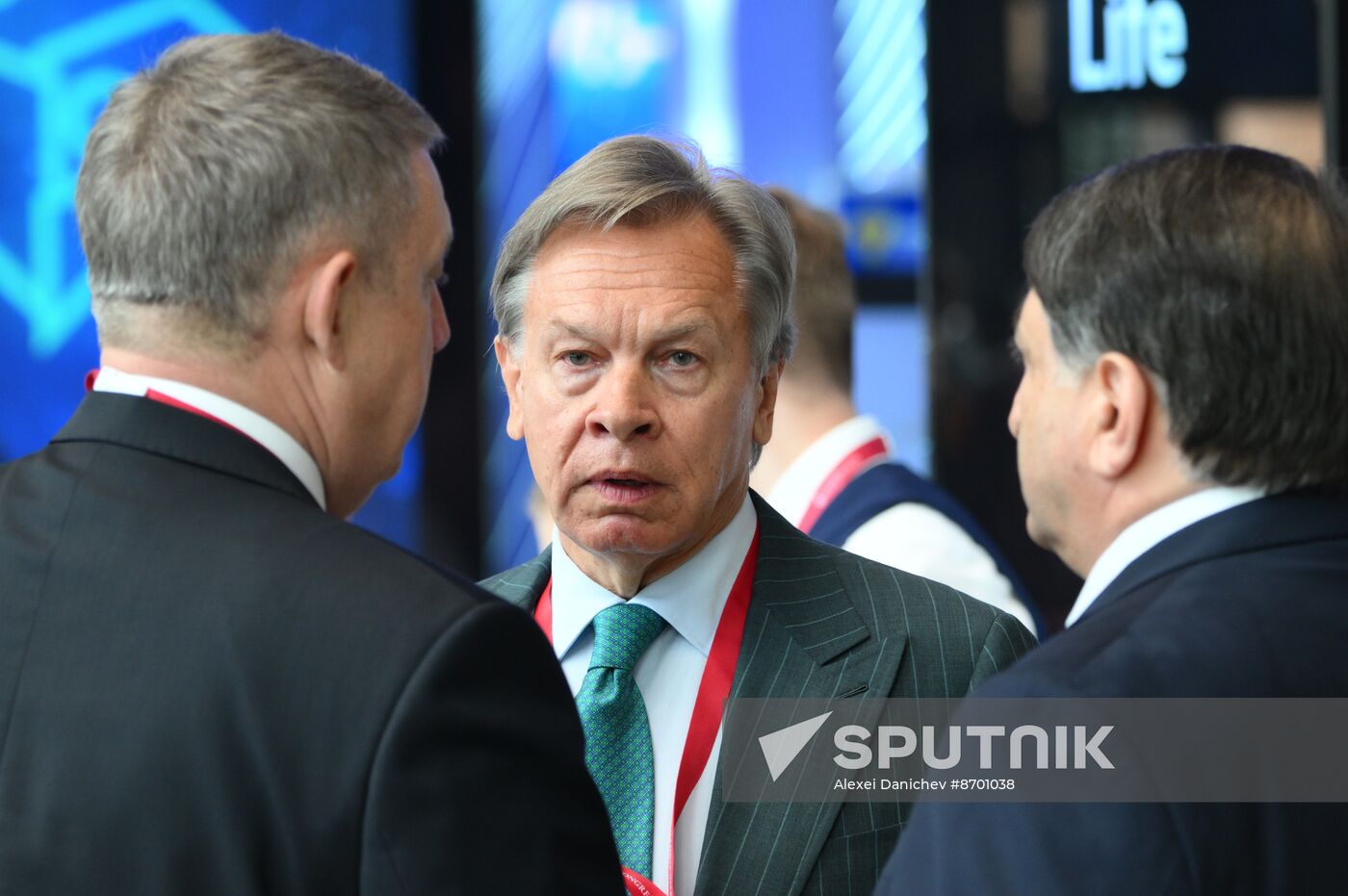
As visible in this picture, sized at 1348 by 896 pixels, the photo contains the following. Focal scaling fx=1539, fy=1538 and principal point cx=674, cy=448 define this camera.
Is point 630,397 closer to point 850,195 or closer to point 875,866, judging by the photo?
point 875,866

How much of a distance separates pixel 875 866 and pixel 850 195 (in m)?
3.11

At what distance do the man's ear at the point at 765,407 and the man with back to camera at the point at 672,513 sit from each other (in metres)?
0.02

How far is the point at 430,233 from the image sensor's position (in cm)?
161

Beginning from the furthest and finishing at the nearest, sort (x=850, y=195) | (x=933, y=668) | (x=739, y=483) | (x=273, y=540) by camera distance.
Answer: (x=850, y=195)
(x=739, y=483)
(x=933, y=668)
(x=273, y=540)

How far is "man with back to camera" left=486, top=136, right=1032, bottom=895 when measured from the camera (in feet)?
6.66

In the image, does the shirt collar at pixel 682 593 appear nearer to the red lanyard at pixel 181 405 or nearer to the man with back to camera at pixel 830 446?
the red lanyard at pixel 181 405

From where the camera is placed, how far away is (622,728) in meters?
2.01

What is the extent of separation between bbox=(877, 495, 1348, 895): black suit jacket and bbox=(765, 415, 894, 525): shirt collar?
176 centimetres

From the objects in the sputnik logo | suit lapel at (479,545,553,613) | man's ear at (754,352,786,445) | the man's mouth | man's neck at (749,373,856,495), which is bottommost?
the sputnik logo

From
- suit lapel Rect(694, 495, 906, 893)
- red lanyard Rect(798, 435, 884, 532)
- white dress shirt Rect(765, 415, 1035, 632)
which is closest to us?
suit lapel Rect(694, 495, 906, 893)

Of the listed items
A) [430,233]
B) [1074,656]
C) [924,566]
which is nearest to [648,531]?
[430,233]

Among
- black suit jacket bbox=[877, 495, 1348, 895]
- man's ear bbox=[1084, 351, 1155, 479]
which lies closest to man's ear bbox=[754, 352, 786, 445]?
man's ear bbox=[1084, 351, 1155, 479]

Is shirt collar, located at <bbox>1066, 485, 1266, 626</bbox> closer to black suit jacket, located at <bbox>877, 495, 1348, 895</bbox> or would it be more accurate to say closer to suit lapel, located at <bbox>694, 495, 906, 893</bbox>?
black suit jacket, located at <bbox>877, 495, 1348, 895</bbox>

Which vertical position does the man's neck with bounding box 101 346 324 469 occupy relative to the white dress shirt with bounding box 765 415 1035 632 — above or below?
above
